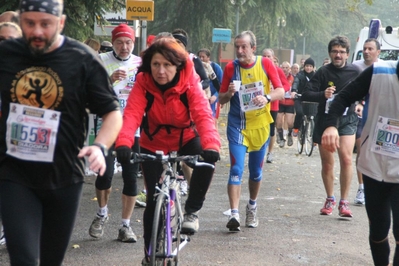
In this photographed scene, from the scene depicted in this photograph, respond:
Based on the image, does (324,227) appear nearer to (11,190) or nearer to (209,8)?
(11,190)

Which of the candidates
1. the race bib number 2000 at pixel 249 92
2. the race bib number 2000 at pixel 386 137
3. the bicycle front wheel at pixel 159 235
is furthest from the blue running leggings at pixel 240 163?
the race bib number 2000 at pixel 386 137

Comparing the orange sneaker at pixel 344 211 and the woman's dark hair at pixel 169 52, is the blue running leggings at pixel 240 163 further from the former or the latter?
the woman's dark hair at pixel 169 52

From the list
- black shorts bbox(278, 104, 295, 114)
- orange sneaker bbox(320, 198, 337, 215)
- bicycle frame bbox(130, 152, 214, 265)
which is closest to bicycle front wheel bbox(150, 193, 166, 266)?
bicycle frame bbox(130, 152, 214, 265)

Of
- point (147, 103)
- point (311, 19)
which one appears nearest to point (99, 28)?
point (147, 103)

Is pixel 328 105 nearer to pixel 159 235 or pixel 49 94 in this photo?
pixel 159 235

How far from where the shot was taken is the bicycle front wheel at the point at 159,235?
18.6 ft

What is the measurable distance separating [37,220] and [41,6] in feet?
Result: 3.64

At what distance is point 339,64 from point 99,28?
4962 mm

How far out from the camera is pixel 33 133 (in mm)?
4445

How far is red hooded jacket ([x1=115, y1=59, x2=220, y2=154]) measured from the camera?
6043 mm

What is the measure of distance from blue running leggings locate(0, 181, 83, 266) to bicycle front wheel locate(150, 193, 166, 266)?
117cm

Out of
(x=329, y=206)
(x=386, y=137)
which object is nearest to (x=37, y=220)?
(x=386, y=137)

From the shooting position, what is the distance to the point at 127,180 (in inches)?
313

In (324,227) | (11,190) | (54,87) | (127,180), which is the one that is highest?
(54,87)
